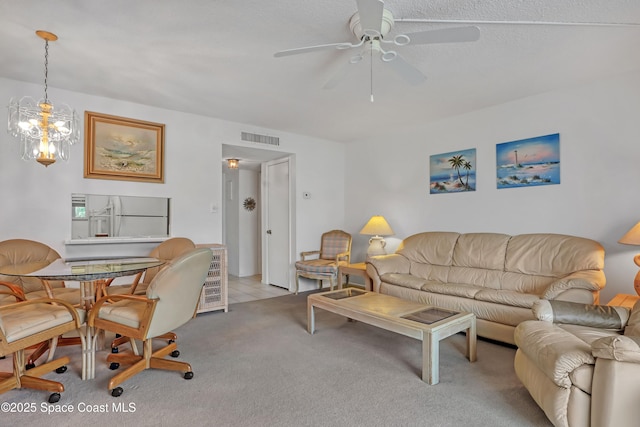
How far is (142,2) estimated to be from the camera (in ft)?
6.91

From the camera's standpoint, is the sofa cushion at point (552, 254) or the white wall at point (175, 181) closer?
the sofa cushion at point (552, 254)

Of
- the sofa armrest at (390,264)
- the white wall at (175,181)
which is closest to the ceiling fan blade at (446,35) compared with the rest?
the sofa armrest at (390,264)

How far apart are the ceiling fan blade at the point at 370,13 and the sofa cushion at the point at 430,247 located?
2.99 metres

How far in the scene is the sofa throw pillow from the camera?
Answer: 7.32ft

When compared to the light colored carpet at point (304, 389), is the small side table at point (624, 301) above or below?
above

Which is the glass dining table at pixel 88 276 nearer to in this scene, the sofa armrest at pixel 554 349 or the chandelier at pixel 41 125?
the chandelier at pixel 41 125

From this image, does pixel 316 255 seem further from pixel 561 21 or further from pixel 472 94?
pixel 561 21

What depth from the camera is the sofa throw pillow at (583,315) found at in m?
2.23

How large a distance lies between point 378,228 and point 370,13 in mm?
3520

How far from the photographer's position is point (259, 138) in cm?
505

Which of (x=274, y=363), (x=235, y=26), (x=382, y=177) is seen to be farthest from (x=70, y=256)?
(x=382, y=177)

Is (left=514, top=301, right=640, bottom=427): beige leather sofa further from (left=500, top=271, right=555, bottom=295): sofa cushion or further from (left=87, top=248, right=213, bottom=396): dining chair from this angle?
(left=87, top=248, right=213, bottom=396): dining chair

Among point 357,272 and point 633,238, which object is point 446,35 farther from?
point 357,272

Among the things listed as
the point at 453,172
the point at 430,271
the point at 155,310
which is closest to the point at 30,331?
the point at 155,310
